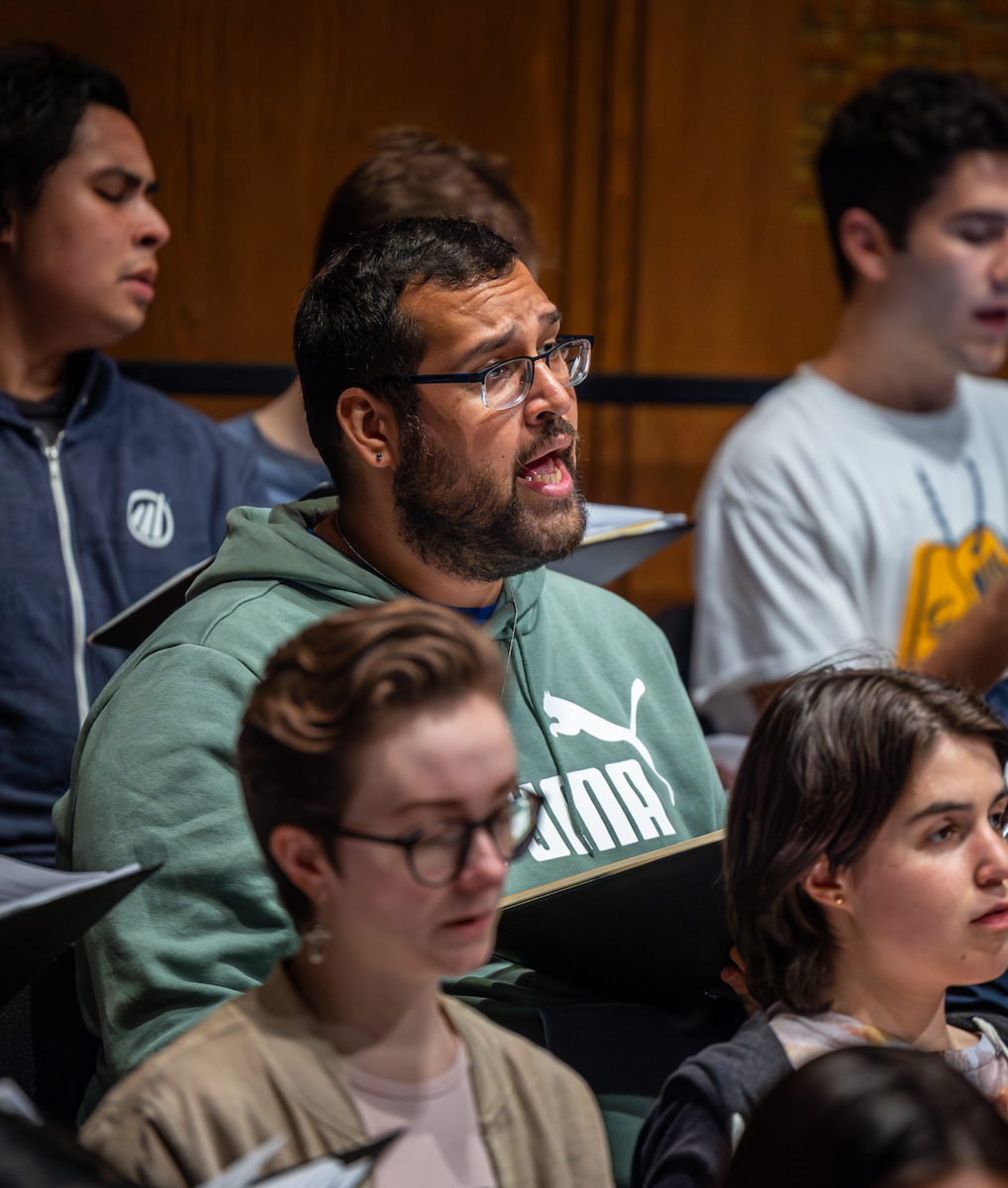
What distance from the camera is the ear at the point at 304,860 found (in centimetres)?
78

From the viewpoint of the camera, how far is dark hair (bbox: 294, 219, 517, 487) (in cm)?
139

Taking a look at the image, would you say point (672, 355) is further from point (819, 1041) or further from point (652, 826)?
point (819, 1041)

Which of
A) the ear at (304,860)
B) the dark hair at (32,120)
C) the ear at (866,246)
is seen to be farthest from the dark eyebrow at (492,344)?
the ear at (866,246)

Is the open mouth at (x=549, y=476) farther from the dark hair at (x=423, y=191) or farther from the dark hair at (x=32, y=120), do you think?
the dark hair at (x=32, y=120)

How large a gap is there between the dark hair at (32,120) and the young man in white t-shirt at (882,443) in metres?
1.05

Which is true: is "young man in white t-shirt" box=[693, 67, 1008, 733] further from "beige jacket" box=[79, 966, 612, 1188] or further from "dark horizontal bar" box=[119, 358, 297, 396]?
"beige jacket" box=[79, 966, 612, 1188]

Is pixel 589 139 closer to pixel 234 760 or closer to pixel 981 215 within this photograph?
pixel 981 215

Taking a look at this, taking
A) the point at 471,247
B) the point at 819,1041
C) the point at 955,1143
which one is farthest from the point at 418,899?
the point at 471,247

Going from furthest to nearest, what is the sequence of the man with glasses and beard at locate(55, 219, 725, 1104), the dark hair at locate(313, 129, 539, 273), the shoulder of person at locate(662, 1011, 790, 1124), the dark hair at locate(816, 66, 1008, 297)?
the dark hair at locate(816, 66, 1008, 297) → the dark hair at locate(313, 129, 539, 273) → the man with glasses and beard at locate(55, 219, 725, 1104) → the shoulder of person at locate(662, 1011, 790, 1124)

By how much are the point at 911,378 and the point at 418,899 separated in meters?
1.91

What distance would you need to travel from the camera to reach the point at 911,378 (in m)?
2.46

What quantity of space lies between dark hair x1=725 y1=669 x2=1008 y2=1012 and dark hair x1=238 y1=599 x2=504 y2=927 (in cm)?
37

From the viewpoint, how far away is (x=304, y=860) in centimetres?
79

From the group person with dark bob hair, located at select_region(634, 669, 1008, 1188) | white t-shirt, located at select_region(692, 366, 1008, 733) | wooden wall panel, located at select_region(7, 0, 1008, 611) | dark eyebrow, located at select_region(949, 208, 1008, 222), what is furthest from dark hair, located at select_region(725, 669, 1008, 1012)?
wooden wall panel, located at select_region(7, 0, 1008, 611)
